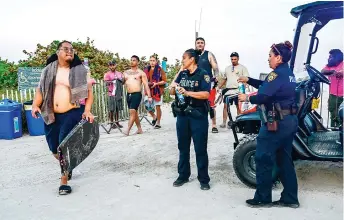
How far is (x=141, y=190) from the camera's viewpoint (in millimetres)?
4551

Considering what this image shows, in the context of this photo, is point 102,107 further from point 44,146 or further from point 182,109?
point 182,109

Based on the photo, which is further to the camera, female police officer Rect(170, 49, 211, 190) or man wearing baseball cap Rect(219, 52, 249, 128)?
man wearing baseball cap Rect(219, 52, 249, 128)

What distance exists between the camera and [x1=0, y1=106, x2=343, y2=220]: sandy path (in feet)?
12.4

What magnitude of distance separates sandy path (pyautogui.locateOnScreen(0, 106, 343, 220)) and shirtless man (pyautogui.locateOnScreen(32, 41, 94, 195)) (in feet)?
1.62

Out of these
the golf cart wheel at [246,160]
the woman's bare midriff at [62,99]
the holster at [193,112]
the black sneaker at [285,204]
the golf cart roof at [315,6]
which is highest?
the golf cart roof at [315,6]

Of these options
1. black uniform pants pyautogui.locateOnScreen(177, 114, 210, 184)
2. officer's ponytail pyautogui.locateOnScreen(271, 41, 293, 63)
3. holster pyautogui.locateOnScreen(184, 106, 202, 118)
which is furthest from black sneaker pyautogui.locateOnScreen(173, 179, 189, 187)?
officer's ponytail pyautogui.locateOnScreen(271, 41, 293, 63)

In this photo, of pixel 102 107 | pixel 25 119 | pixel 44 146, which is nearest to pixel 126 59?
pixel 102 107

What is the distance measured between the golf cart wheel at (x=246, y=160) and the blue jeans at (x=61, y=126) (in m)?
2.05

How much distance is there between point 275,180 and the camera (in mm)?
4406

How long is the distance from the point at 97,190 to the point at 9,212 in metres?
1.05

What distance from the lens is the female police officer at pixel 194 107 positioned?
4473 millimetres

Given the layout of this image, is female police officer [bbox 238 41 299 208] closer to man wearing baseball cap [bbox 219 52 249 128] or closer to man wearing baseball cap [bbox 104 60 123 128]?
man wearing baseball cap [bbox 219 52 249 128]

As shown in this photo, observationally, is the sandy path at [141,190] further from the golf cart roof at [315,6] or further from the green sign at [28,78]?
the green sign at [28,78]

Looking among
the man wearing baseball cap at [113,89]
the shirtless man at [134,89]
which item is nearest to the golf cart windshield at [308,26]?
the shirtless man at [134,89]
